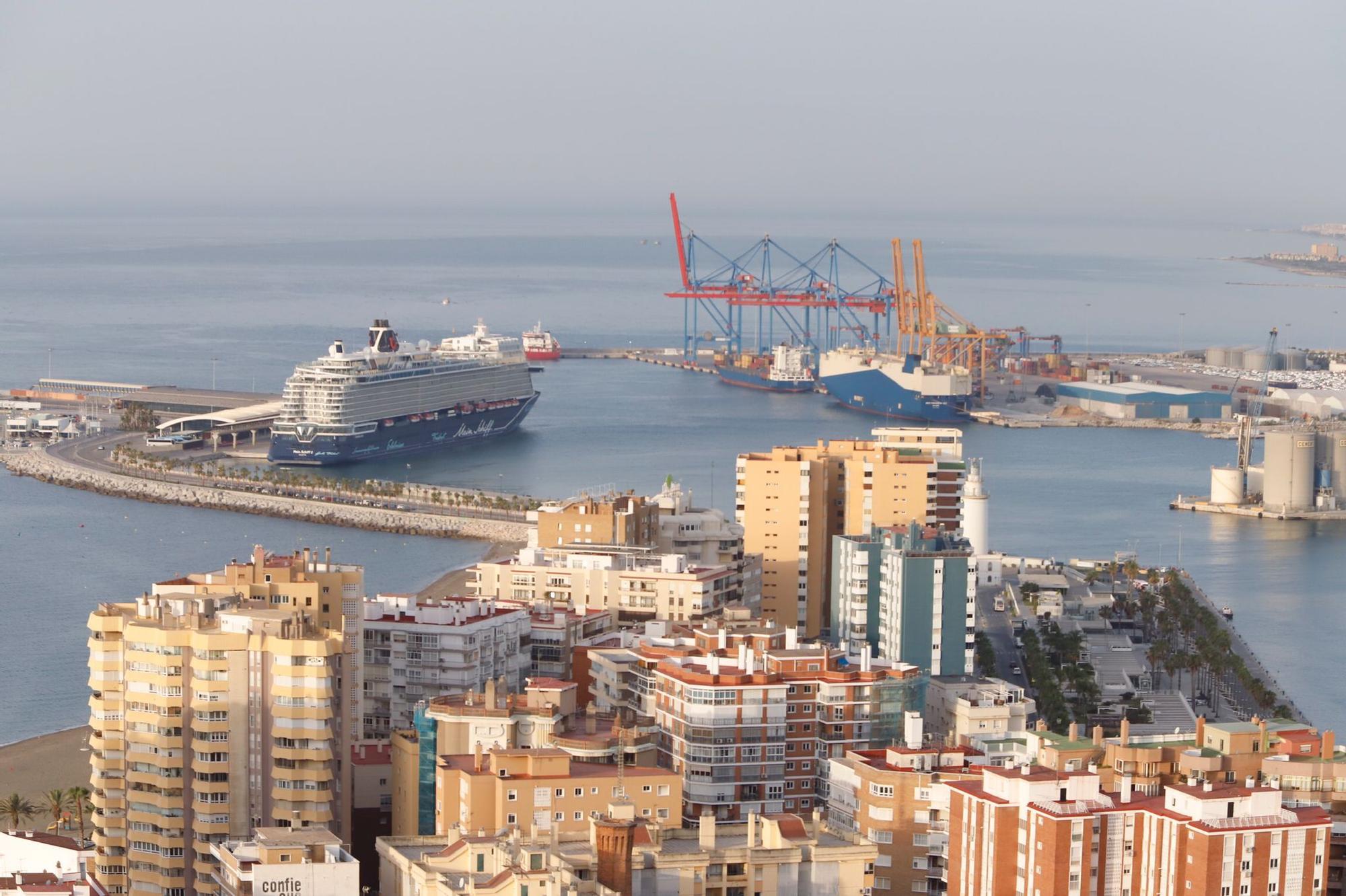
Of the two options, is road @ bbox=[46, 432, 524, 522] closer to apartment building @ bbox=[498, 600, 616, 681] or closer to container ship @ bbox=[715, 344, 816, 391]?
apartment building @ bbox=[498, 600, 616, 681]

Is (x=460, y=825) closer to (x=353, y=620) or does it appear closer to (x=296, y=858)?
(x=296, y=858)

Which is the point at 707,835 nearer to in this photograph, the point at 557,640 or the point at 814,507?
the point at 557,640

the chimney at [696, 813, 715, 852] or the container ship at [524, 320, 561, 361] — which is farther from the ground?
the container ship at [524, 320, 561, 361]

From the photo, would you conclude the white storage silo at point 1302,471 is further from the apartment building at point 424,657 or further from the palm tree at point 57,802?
the palm tree at point 57,802

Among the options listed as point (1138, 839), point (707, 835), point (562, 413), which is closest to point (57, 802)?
point (707, 835)

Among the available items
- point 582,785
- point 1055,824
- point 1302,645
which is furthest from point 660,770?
point 1302,645

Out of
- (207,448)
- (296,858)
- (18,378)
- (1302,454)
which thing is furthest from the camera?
(18,378)

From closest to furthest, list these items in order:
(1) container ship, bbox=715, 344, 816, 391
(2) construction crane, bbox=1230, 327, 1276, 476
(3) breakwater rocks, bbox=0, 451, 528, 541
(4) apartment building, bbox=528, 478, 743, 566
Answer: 1. (4) apartment building, bbox=528, 478, 743, 566
2. (3) breakwater rocks, bbox=0, 451, 528, 541
3. (2) construction crane, bbox=1230, 327, 1276, 476
4. (1) container ship, bbox=715, 344, 816, 391

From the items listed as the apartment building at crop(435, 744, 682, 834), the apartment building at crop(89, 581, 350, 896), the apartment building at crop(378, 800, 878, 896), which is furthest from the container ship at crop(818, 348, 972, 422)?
the apartment building at crop(378, 800, 878, 896)
